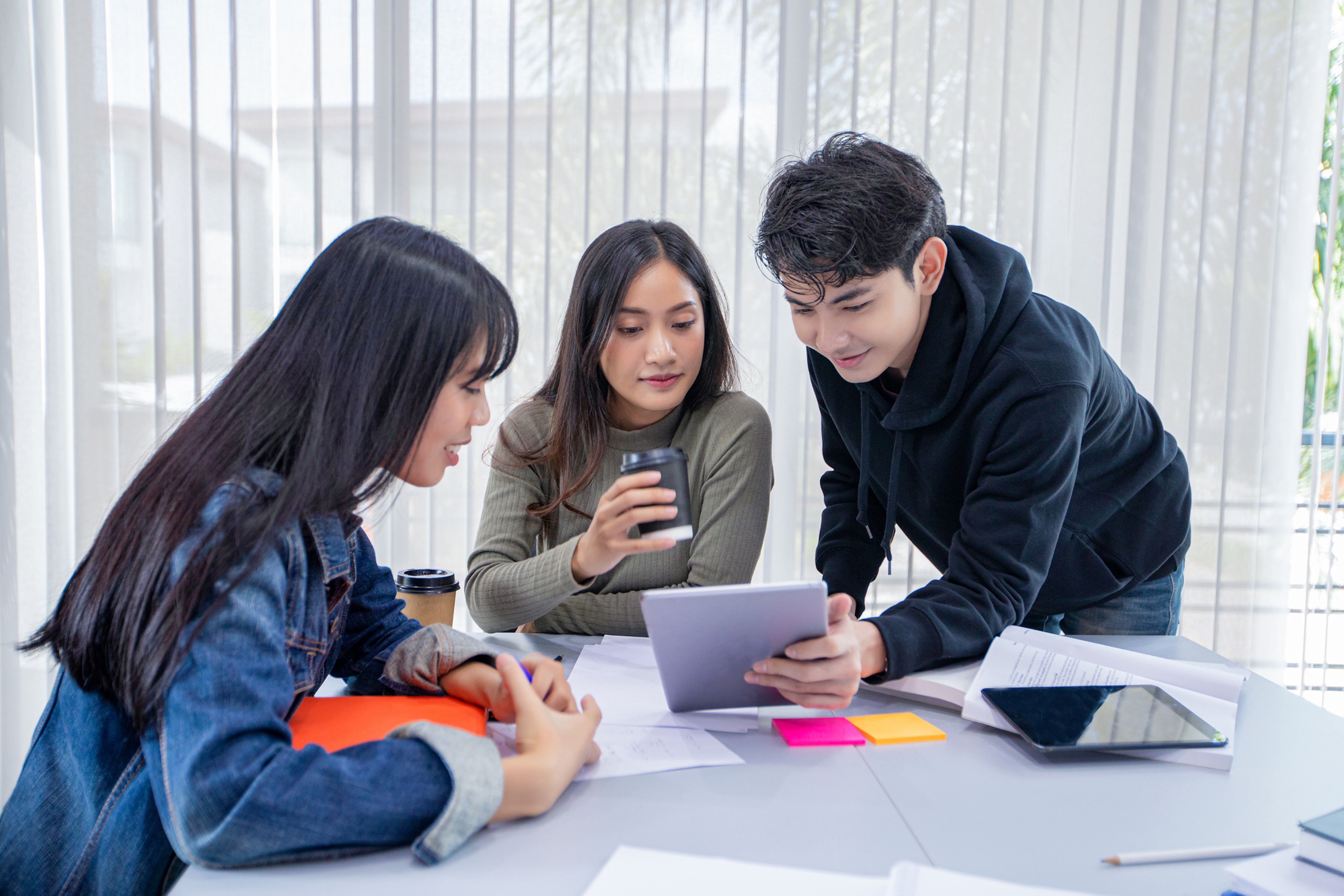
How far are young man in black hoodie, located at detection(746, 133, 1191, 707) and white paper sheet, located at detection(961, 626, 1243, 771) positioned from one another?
0.14ft

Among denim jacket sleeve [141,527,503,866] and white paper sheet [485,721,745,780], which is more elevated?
denim jacket sleeve [141,527,503,866]

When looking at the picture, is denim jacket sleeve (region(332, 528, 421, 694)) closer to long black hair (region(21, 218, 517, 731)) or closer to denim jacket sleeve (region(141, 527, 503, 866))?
long black hair (region(21, 218, 517, 731))

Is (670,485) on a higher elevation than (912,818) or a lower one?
higher

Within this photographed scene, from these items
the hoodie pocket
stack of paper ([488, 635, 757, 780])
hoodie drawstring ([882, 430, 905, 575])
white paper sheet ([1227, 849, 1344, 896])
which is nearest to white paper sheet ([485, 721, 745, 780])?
stack of paper ([488, 635, 757, 780])

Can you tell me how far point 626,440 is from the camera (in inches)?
66.4

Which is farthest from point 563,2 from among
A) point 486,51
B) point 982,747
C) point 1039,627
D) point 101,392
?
point 982,747

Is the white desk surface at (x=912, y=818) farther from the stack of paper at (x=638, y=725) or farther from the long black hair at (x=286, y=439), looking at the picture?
the long black hair at (x=286, y=439)

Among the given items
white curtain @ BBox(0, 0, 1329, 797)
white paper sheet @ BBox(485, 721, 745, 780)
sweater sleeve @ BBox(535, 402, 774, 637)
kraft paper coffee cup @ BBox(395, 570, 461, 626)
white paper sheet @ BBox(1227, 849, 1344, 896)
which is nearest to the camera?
white paper sheet @ BBox(1227, 849, 1344, 896)

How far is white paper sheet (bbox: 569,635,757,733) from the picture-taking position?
101 cm

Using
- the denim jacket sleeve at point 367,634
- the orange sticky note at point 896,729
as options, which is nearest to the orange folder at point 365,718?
the denim jacket sleeve at point 367,634

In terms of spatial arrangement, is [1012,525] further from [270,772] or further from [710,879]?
[270,772]

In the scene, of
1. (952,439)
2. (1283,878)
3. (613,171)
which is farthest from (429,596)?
(613,171)

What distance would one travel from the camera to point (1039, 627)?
59.9 inches

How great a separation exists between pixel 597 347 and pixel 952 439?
633mm
